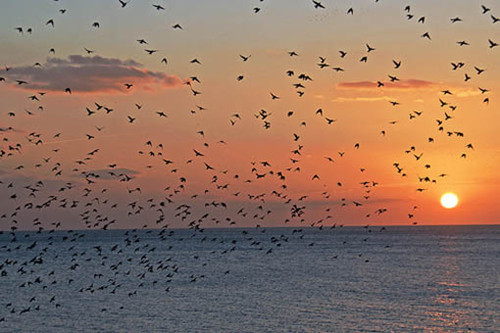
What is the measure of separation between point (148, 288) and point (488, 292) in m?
48.0

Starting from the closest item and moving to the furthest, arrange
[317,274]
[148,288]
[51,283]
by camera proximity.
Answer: [148,288]
[51,283]
[317,274]

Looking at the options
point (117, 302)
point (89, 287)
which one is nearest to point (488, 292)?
point (117, 302)

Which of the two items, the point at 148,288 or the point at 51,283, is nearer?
the point at 148,288

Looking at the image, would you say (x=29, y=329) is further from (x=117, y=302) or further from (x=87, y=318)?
(x=117, y=302)

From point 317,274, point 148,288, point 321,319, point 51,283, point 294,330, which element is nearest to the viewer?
point 294,330

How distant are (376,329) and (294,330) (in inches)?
314

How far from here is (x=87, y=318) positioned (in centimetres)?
8431

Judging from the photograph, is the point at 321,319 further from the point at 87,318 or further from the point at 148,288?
the point at 148,288

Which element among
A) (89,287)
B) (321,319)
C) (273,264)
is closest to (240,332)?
(321,319)

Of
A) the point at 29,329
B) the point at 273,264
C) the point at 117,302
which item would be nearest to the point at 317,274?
the point at 273,264

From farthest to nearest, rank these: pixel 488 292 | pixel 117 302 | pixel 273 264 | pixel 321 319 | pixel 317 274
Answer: pixel 273 264 → pixel 317 274 → pixel 488 292 → pixel 117 302 → pixel 321 319

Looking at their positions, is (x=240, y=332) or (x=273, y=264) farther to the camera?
(x=273, y=264)

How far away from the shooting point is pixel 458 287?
11531 centimetres


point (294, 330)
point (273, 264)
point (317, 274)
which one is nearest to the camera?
point (294, 330)
